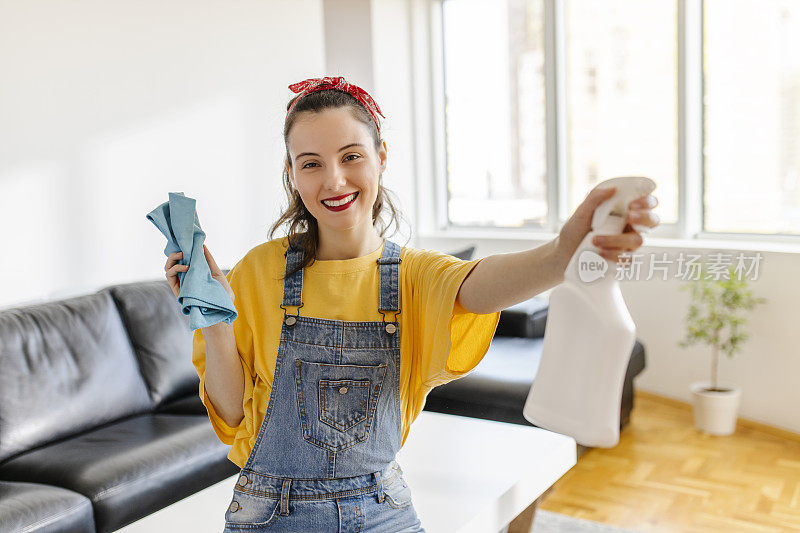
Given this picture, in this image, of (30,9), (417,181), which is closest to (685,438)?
(417,181)

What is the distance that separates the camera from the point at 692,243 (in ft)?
12.7

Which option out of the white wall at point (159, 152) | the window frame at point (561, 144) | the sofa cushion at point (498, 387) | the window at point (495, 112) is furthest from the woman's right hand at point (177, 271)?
the window at point (495, 112)

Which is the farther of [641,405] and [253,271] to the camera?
[641,405]

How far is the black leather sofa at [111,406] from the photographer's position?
2100mm

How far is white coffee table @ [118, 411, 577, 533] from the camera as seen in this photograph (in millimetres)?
1598

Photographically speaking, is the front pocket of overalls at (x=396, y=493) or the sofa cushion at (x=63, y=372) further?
the sofa cushion at (x=63, y=372)

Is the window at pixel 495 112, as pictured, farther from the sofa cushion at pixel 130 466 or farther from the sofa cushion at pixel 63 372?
the sofa cushion at pixel 130 466

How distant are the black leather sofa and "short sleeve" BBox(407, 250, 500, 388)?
1290 millimetres

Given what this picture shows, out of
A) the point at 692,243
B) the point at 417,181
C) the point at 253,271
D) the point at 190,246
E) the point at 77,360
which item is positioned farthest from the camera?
the point at 417,181

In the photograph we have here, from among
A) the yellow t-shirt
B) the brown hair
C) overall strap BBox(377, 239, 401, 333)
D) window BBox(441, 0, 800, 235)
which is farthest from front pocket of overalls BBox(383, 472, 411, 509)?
window BBox(441, 0, 800, 235)

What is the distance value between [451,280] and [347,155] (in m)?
0.27

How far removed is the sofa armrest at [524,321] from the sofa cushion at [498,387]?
0.62 feet

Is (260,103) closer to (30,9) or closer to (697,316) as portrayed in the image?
(30,9)

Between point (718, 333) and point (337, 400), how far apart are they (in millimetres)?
2937
